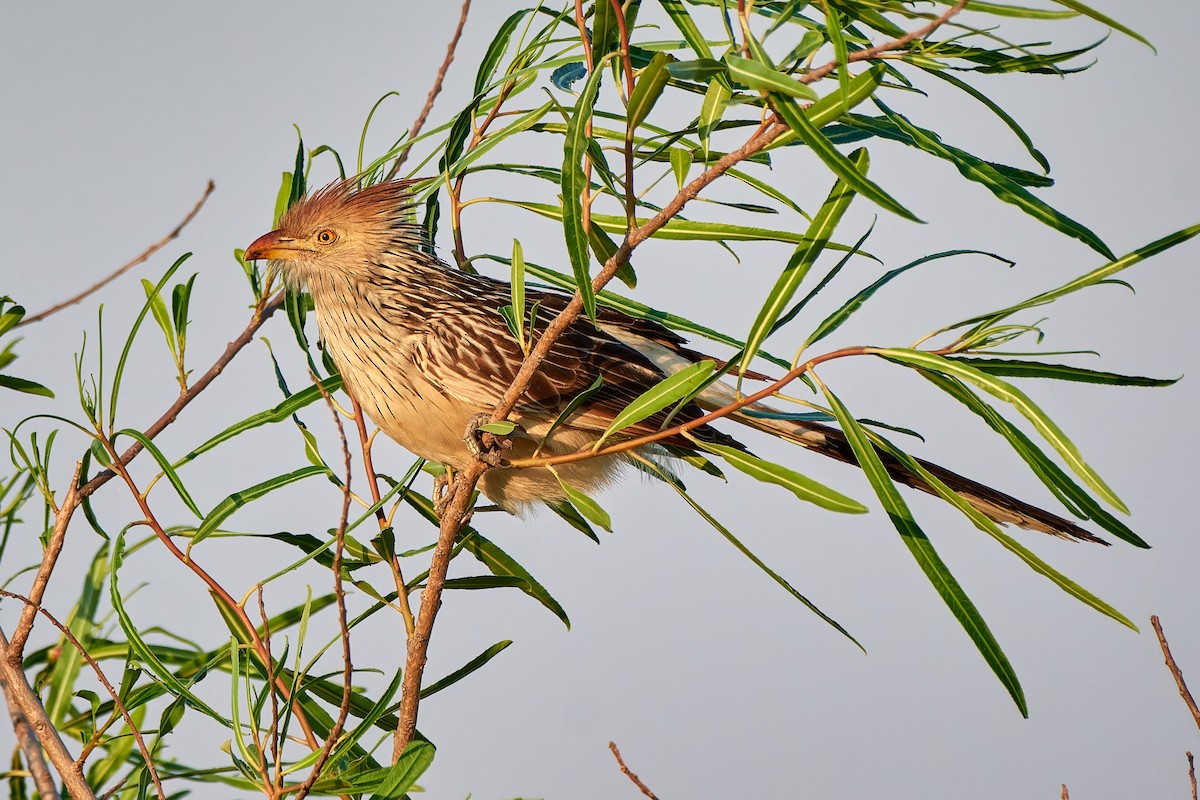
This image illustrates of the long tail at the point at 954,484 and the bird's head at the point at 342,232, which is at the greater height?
the bird's head at the point at 342,232

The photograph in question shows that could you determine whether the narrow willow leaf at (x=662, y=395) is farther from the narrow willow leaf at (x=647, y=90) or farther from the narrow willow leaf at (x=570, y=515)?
the narrow willow leaf at (x=570, y=515)

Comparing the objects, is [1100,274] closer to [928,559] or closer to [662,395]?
[928,559]

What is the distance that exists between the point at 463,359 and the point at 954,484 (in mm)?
1504

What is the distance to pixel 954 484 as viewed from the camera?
3.18 m

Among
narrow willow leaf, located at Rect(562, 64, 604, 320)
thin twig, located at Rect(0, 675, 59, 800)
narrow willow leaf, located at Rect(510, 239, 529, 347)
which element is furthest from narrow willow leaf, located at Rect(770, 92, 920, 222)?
thin twig, located at Rect(0, 675, 59, 800)

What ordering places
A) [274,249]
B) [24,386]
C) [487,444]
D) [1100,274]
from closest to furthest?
[1100,274] → [487,444] → [24,386] → [274,249]

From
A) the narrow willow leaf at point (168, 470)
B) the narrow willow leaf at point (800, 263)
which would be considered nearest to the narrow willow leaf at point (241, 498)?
the narrow willow leaf at point (168, 470)

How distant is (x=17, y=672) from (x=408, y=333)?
5.13 feet

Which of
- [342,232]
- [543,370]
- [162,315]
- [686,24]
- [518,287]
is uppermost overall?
[342,232]

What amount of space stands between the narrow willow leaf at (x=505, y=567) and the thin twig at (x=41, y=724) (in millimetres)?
1127

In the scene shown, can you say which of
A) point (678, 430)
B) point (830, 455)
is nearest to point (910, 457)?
point (678, 430)

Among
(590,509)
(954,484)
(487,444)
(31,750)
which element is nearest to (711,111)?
(590,509)

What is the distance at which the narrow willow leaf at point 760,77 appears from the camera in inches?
60.9

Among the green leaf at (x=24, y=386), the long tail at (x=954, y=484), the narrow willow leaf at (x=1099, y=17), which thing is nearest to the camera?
the narrow willow leaf at (x=1099, y=17)
